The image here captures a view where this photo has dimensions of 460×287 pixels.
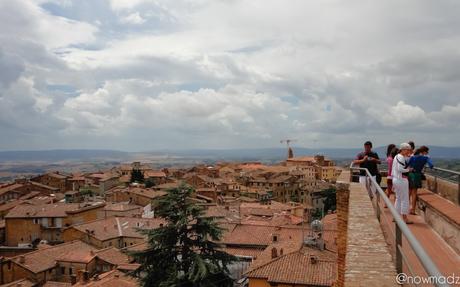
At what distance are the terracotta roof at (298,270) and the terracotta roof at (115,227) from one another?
2041 cm

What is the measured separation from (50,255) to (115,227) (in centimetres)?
889

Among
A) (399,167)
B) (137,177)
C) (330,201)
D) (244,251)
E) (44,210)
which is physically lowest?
(330,201)

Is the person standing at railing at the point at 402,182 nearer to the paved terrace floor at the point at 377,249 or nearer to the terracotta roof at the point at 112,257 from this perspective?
the paved terrace floor at the point at 377,249

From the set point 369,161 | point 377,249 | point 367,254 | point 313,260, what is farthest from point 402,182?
point 313,260

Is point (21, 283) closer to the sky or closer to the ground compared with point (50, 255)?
closer to the ground

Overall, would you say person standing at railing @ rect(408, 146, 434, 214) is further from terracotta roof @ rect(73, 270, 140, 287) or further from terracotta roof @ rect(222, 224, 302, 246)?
terracotta roof @ rect(222, 224, 302, 246)

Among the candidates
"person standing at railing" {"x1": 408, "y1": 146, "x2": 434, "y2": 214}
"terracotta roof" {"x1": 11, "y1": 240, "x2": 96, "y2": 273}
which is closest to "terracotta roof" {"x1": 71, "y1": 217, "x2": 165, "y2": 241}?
"terracotta roof" {"x1": 11, "y1": 240, "x2": 96, "y2": 273}

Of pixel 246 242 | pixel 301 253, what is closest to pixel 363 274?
pixel 301 253

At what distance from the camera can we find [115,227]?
4591 centimetres

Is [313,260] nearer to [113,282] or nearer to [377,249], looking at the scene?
[113,282]

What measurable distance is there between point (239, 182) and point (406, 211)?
9051 cm

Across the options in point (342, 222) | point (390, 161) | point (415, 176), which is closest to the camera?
point (415, 176)

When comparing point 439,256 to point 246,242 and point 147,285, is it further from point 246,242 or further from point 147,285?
point 246,242

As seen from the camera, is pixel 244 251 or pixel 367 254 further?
pixel 244 251
